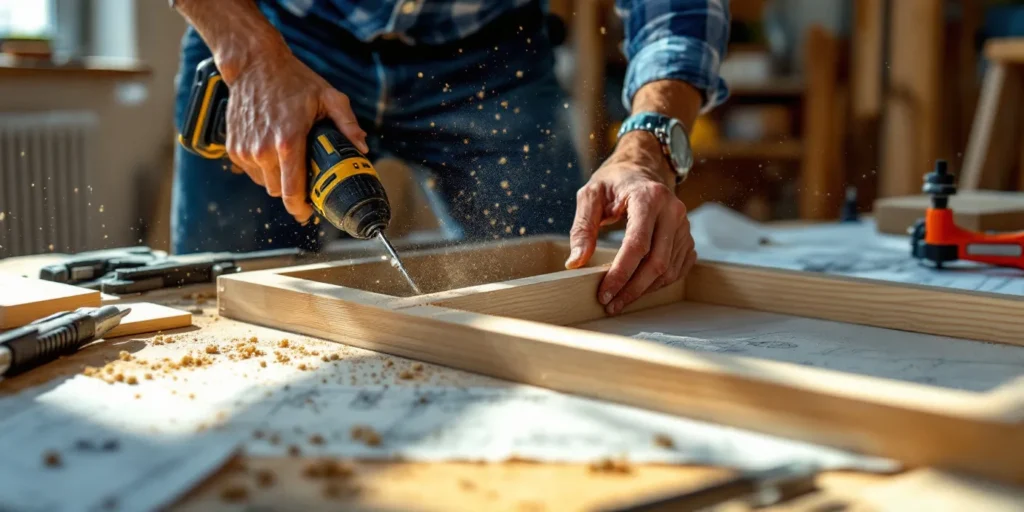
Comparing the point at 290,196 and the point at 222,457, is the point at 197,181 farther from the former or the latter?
the point at 222,457

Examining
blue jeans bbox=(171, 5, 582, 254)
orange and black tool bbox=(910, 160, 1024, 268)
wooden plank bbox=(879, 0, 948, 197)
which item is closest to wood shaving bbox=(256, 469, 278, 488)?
blue jeans bbox=(171, 5, 582, 254)

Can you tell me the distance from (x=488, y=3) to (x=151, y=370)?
1107mm

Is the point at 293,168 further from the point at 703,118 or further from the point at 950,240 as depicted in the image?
the point at 703,118

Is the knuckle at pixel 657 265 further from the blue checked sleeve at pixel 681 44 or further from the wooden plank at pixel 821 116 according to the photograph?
the wooden plank at pixel 821 116

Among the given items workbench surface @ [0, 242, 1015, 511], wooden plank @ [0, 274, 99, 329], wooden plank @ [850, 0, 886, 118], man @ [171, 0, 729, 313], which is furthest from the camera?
wooden plank @ [850, 0, 886, 118]

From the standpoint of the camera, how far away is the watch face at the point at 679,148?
1537mm

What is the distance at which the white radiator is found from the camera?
3.32 metres

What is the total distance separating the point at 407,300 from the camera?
1.03 metres

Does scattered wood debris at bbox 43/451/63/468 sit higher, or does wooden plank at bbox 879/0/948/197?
wooden plank at bbox 879/0/948/197

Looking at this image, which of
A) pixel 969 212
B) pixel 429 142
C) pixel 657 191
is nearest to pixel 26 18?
pixel 429 142

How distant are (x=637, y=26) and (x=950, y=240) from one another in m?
0.64

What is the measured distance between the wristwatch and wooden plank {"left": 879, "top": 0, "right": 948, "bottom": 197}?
8.41 feet

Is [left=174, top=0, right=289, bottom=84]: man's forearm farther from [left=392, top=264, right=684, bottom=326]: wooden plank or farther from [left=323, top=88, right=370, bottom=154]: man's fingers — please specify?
[left=392, top=264, right=684, bottom=326]: wooden plank

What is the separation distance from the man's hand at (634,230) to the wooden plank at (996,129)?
1.87 m
